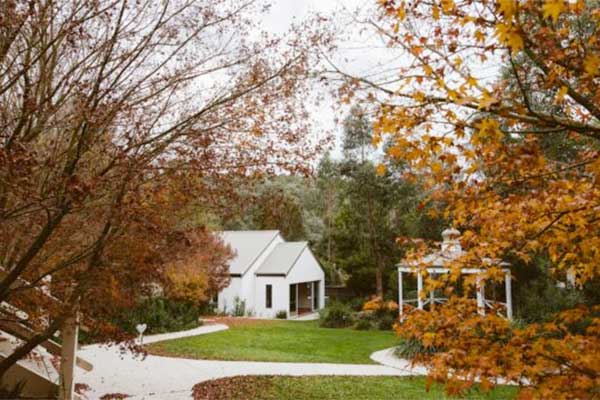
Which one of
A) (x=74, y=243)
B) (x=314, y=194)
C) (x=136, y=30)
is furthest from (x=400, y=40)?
(x=314, y=194)

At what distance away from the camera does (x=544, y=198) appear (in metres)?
4.09

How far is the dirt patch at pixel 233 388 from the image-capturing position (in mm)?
9445

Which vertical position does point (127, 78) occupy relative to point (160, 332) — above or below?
above

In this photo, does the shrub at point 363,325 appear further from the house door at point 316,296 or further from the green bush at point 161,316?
the house door at point 316,296

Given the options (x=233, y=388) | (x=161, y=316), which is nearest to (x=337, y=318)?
(x=161, y=316)

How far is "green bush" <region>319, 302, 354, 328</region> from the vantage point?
22328 millimetres

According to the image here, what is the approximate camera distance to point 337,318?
22422 millimetres

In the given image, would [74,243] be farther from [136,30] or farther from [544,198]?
[544,198]

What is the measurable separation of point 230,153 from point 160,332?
52.0 feet

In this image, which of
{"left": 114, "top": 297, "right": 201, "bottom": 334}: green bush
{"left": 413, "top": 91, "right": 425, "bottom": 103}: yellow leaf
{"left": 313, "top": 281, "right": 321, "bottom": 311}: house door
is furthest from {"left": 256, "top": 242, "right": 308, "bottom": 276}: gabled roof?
{"left": 413, "top": 91, "right": 425, "bottom": 103}: yellow leaf

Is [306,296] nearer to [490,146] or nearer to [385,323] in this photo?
[385,323]

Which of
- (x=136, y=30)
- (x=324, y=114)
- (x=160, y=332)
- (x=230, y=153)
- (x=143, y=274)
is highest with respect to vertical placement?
(x=136, y=30)

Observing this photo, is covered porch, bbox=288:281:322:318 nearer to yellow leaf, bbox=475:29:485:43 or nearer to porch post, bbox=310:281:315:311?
porch post, bbox=310:281:315:311

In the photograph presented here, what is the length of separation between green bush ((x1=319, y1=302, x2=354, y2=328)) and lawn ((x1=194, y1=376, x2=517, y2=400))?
36.3 feet
